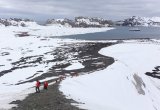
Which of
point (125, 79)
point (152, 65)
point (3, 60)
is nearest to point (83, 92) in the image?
point (125, 79)

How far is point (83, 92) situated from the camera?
36.0 metres

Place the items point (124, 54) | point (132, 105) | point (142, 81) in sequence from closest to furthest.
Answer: point (132, 105), point (142, 81), point (124, 54)

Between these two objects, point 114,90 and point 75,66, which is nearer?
point 114,90

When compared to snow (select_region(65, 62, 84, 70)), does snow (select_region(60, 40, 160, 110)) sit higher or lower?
higher

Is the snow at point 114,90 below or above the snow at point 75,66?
above

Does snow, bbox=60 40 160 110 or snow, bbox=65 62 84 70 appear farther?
snow, bbox=65 62 84 70

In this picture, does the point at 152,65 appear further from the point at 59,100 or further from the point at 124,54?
the point at 59,100

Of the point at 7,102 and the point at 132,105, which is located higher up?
the point at 7,102

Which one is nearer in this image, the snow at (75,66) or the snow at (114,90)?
the snow at (114,90)

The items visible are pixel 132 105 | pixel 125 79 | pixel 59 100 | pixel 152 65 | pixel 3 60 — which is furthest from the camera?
pixel 3 60

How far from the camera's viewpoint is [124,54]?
269 ft

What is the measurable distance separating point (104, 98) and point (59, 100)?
27.8 ft

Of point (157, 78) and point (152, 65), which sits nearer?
point (157, 78)

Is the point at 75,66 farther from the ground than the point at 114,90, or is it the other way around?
the point at 114,90
